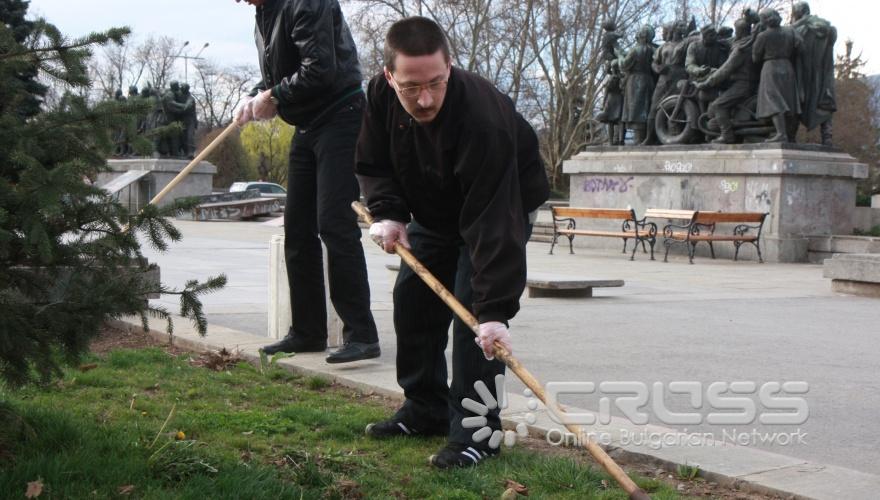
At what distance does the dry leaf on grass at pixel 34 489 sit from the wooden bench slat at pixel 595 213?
16054mm

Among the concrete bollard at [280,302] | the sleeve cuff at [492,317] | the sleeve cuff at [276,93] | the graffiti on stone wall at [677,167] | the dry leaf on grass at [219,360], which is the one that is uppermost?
the sleeve cuff at [276,93]

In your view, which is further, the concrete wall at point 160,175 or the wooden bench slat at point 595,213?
the concrete wall at point 160,175

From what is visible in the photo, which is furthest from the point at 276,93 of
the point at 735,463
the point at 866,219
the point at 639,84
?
the point at 639,84

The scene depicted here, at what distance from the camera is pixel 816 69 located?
18625mm

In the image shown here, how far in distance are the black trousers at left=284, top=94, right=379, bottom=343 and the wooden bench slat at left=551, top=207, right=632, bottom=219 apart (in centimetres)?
1324

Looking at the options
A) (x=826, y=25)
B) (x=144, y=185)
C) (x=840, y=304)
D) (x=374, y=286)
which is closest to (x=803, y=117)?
(x=826, y=25)

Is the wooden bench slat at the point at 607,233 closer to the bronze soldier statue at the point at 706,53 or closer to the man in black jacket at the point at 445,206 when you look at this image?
the bronze soldier statue at the point at 706,53

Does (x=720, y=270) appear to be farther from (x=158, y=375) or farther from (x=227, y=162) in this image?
(x=227, y=162)

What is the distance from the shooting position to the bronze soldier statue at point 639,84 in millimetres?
22016

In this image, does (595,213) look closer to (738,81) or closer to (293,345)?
(738,81)

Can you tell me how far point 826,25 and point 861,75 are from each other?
33416mm

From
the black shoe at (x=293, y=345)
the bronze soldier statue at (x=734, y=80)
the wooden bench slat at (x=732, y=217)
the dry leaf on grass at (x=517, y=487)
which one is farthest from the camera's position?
the bronze soldier statue at (x=734, y=80)

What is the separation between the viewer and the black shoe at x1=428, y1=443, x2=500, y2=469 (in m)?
3.61

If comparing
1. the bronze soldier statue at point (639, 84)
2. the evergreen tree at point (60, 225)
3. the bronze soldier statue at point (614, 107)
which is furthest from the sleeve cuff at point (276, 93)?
the bronze soldier statue at point (614, 107)
